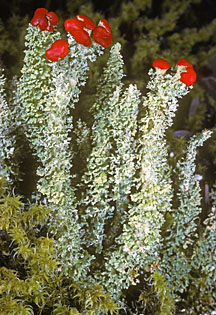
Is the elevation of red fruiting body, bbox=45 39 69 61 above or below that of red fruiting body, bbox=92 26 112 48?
below

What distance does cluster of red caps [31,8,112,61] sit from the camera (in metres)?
0.51

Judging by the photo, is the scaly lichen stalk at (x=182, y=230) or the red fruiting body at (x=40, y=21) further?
the scaly lichen stalk at (x=182, y=230)

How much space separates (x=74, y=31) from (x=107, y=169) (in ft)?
0.79

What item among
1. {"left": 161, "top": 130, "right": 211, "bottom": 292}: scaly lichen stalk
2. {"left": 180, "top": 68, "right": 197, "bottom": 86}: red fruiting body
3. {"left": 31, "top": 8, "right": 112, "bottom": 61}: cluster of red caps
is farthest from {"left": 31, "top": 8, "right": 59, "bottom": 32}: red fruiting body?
{"left": 161, "top": 130, "right": 211, "bottom": 292}: scaly lichen stalk

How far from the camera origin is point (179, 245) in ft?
2.35

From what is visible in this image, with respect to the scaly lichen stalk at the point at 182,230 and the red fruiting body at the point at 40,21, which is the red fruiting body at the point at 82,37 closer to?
the red fruiting body at the point at 40,21

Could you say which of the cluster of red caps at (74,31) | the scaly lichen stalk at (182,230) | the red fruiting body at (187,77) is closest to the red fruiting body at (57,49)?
the cluster of red caps at (74,31)

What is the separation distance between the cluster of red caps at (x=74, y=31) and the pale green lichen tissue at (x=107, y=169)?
15 millimetres

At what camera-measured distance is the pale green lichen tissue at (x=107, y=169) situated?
1.78 ft

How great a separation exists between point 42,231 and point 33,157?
0.16 meters

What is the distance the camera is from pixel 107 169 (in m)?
0.61

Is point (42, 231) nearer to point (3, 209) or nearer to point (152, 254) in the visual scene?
point (3, 209)

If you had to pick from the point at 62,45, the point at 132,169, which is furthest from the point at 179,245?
the point at 62,45

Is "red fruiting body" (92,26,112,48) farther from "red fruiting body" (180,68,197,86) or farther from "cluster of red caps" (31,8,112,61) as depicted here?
"red fruiting body" (180,68,197,86)
